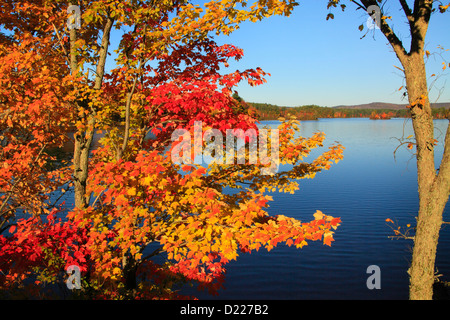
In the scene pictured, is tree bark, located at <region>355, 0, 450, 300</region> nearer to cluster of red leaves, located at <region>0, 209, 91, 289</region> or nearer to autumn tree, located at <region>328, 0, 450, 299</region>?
autumn tree, located at <region>328, 0, 450, 299</region>

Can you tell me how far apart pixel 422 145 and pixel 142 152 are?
6032 mm

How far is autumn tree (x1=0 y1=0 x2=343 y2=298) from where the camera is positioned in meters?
5.62

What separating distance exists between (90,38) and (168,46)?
4.21 m

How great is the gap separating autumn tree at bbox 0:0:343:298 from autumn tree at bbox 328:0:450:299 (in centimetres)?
232

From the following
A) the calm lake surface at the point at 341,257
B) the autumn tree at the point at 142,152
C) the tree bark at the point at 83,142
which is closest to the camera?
the autumn tree at the point at 142,152

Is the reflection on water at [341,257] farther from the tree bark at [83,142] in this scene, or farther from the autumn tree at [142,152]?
the tree bark at [83,142]

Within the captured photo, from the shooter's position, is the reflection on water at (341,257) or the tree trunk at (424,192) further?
the reflection on water at (341,257)

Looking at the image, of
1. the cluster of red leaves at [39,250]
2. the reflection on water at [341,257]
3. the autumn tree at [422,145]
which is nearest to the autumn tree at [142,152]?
the cluster of red leaves at [39,250]

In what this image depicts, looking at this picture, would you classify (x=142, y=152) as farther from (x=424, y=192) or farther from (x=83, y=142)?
(x=424, y=192)

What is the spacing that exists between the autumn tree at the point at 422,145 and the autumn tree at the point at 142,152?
2.32 meters

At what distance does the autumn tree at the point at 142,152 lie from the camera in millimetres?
5625

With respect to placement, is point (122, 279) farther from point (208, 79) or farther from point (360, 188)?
point (360, 188)

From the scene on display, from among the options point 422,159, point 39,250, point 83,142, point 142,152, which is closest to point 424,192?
point 422,159

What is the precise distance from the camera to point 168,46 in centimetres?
759
